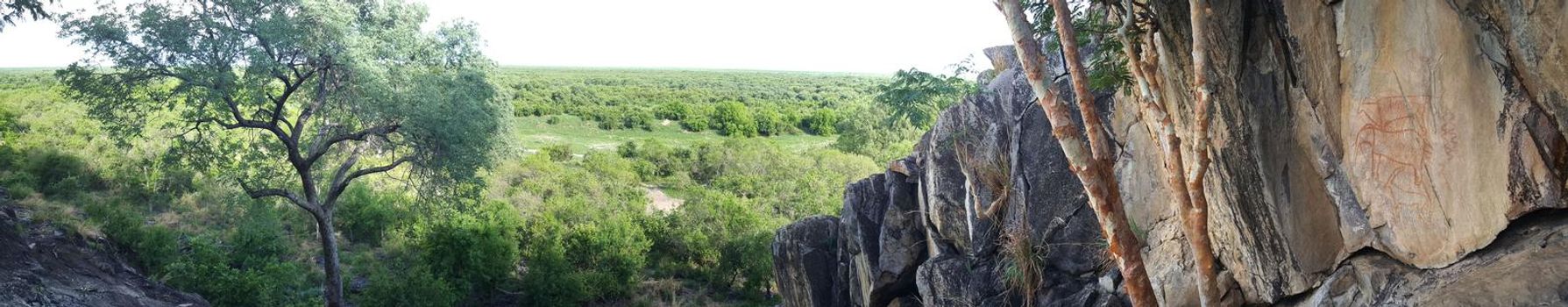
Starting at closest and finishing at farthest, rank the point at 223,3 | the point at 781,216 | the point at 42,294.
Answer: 1. the point at 42,294
2. the point at 223,3
3. the point at 781,216

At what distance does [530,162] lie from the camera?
3806cm

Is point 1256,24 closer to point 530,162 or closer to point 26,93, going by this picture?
point 530,162

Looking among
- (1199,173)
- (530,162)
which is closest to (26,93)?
(530,162)

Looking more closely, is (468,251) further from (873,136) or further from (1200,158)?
(873,136)

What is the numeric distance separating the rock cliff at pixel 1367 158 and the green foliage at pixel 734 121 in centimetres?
5838

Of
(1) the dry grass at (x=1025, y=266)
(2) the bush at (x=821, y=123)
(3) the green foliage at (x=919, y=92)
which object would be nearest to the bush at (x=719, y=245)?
(3) the green foliage at (x=919, y=92)

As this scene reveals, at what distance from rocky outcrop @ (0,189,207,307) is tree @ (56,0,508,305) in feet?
7.76

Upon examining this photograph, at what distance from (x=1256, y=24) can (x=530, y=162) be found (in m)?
34.8

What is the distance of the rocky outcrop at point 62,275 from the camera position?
13.8 meters

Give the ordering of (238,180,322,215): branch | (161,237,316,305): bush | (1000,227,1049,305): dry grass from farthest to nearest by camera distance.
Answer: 1. (238,180,322,215): branch
2. (161,237,316,305): bush
3. (1000,227,1049,305): dry grass

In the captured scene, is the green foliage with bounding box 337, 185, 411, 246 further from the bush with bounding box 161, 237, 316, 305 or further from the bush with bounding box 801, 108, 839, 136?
the bush with bounding box 801, 108, 839, 136

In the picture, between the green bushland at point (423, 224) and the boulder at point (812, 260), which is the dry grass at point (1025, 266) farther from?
the green bushland at point (423, 224)

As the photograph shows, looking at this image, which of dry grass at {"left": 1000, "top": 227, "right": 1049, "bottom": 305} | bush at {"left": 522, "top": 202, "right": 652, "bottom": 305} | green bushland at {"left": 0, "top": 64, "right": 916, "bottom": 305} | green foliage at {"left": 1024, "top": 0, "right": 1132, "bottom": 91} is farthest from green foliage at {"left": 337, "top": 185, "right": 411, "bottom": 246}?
green foliage at {"left": 1024, "top": 0, "right": 1132, "bottom": 91}

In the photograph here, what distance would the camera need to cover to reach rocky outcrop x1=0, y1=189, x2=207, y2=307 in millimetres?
13797
